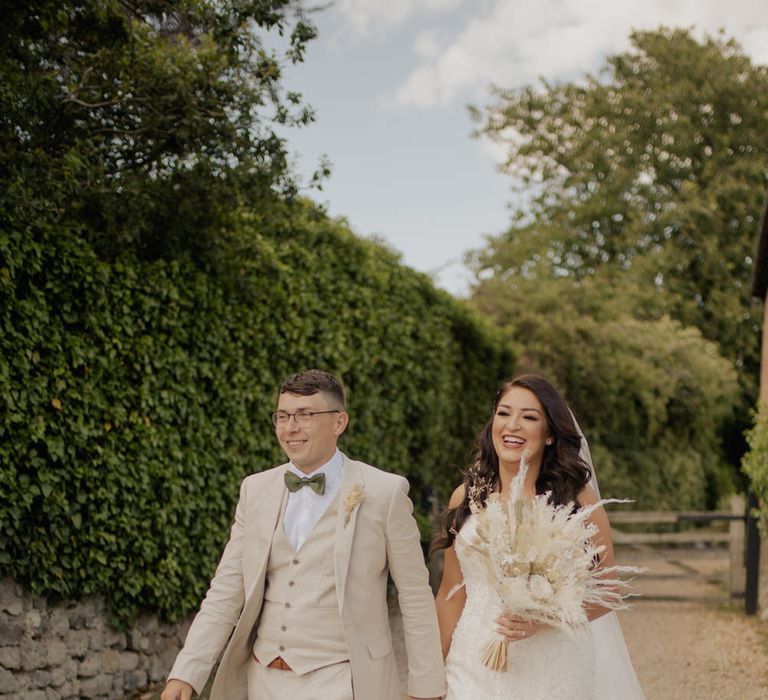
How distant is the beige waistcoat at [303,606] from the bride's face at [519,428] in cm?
83

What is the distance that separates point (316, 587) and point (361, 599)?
0.19m

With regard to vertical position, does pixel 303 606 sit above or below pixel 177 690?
above

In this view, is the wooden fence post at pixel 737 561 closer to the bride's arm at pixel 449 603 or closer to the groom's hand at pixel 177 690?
the bride's arm at pixel 449 603

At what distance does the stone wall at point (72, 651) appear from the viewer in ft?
19.7

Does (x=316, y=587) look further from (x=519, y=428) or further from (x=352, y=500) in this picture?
(x=519, y=428)

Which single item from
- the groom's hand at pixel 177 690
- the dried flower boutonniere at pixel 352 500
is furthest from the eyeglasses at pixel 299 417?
the groom's hand at pixel 177 690

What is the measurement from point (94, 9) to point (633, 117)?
2850 cm

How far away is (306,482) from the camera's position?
152 inches

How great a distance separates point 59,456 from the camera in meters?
6.16

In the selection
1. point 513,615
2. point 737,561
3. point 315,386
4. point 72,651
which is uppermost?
point 315,386

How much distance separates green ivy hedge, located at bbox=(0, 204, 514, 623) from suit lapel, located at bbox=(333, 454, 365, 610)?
287 cm

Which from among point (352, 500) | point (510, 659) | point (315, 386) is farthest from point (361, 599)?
point (315, 386)

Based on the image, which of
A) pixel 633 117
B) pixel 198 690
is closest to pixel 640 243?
pixel 633 117

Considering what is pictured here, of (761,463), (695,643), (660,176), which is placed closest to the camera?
(761,463)
